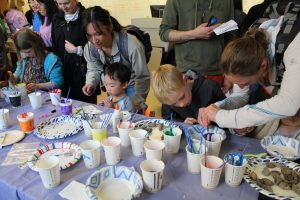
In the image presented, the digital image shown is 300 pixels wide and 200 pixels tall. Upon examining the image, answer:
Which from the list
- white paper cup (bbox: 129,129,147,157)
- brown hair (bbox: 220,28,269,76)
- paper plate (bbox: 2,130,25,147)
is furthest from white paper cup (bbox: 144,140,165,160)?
paper plate (bbox: 2,130,25,147)

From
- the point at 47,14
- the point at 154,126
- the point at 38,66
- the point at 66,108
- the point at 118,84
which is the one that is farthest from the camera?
the point at 47,14

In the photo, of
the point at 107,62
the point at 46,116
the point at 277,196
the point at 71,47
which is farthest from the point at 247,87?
the point at 71,47

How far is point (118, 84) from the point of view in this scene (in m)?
1.73

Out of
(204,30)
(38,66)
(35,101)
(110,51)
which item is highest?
(204,30)

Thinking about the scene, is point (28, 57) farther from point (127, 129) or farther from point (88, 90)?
point (127, 129)

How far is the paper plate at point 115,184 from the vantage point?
2.84 feet

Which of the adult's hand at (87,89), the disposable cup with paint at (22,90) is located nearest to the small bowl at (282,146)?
the adult's hand at (87,89)

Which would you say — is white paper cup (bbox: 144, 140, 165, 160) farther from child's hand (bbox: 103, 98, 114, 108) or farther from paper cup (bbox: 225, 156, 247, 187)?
child's hand (bbox: 103, 98, 114, 108)

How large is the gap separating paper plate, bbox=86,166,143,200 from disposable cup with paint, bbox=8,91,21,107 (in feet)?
3.31

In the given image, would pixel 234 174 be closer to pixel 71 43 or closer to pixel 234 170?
Result: pixel 234 170

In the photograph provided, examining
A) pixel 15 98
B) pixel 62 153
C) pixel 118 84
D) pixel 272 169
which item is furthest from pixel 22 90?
pixel 272 169

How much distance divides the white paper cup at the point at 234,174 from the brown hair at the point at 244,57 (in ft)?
1.50

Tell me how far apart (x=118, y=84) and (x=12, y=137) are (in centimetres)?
72

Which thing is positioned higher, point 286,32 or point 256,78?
point 286,32
